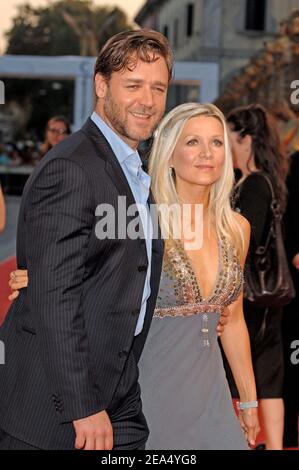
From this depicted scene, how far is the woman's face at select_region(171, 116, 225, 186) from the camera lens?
3654 mm

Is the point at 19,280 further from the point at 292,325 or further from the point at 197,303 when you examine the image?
the point at 292,325

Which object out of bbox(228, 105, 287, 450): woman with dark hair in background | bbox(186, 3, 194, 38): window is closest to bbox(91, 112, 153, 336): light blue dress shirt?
bbox(228, 105, 287, 450): woman with dark hair in background

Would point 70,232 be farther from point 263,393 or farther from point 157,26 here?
point 157,26

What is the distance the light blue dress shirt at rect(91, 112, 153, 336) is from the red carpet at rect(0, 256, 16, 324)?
595 centimetres

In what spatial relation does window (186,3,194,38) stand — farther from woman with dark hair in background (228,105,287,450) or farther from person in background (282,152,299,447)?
woman with dark hair in background (228,105,287,450)

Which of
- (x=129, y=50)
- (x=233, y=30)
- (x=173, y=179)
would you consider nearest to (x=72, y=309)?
(x=129, y=50)

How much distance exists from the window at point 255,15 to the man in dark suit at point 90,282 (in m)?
34.2

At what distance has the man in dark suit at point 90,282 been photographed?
8.80 feet

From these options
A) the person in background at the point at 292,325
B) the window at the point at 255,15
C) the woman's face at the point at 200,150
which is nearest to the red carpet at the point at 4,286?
the person in background at the point at 292,325

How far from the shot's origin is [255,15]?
36375 mm

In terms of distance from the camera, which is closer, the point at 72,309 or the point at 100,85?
the point at 72,309

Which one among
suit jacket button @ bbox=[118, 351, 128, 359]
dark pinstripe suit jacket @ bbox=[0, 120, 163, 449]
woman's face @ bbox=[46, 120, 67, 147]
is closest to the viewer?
dark pinstripe suit jacket @ bbox=[0, 120, 163, 449]

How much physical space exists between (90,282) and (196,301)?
0.85 meters
